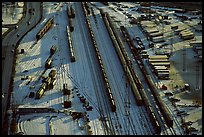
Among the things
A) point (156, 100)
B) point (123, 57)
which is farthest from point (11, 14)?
point (156, 100)

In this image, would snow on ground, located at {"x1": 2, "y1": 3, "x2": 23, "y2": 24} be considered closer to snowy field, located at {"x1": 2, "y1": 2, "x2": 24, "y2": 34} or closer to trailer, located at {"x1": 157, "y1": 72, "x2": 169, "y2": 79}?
snowy field, located at {"x1": 2, "y1": 2, "x2": 24, "y2": 34}

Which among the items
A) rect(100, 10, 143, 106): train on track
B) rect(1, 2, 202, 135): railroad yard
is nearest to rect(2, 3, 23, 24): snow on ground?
rect(1, 2, 202, 135): railroad yard

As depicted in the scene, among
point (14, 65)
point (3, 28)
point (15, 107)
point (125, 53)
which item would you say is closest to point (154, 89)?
point (125, 53)

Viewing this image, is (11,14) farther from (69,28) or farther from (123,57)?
(123,57)

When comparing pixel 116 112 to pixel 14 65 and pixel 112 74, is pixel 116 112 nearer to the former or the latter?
pixel 112 74

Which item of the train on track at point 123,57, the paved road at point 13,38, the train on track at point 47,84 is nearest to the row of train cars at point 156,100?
the train on track at point 123,57

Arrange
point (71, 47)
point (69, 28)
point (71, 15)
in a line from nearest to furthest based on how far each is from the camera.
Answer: point (71, 47) < point (69, 28) < point (71, 15)
